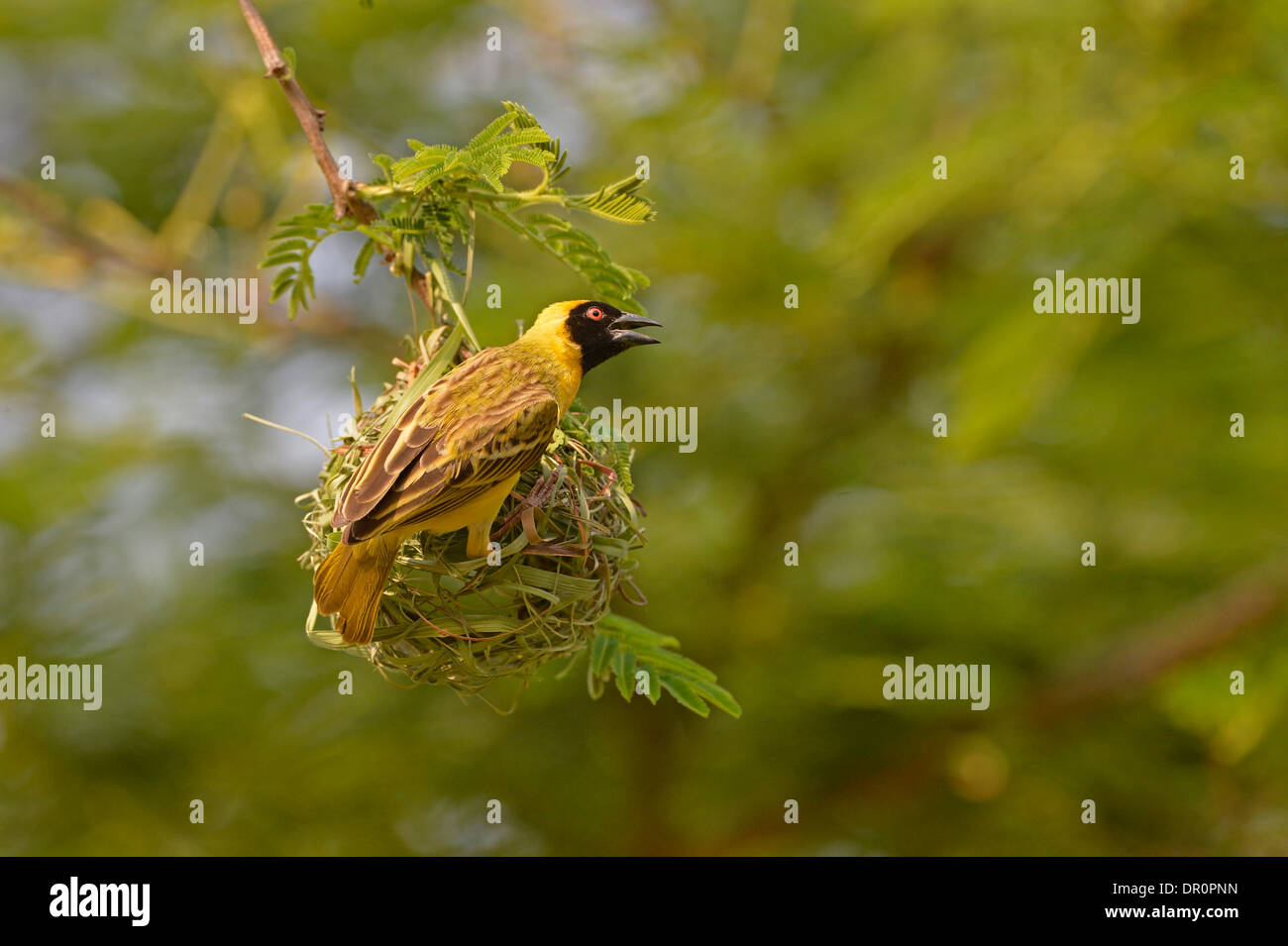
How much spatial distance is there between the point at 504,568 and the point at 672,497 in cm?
336

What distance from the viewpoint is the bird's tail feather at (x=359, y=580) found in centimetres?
228

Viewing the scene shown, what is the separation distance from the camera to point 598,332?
2.66 metres

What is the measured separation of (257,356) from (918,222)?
11.3ft

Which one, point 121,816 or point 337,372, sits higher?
point 337,372

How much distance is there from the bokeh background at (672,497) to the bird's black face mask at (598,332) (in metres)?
2.34

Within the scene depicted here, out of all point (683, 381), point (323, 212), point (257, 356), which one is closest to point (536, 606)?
point (323, 212)

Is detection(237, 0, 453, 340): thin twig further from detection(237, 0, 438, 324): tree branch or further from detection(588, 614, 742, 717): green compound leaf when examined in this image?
detection(588, 614, 742, 717): green compound leaf

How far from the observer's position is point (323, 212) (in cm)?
246

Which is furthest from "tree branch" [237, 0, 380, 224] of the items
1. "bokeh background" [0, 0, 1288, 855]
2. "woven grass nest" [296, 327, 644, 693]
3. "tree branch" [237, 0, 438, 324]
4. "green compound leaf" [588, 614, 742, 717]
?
"bokeh background" [0, 0, 1288, 855]

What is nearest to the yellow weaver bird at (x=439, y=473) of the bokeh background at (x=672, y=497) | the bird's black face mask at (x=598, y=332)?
the bird's black face mask at (x=598, y=332)

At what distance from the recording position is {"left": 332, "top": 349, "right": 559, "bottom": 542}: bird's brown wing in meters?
2.20

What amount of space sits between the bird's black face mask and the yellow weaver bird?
0.20 metres

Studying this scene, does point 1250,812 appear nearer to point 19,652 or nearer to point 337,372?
point 337,372

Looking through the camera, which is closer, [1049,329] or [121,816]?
[1049,329]
